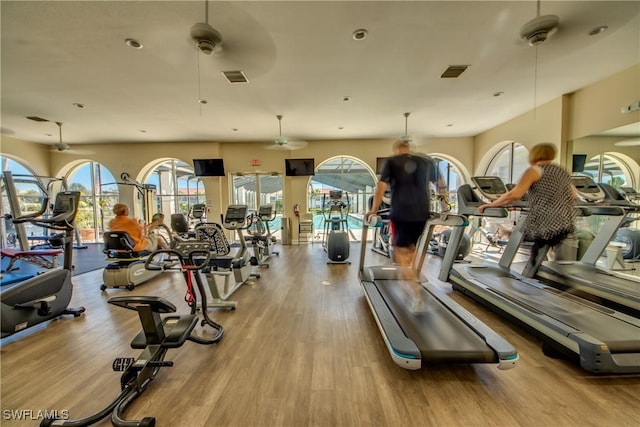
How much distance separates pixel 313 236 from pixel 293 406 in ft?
21.5

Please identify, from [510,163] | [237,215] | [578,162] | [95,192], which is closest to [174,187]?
[95,192]

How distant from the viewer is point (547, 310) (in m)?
2.42

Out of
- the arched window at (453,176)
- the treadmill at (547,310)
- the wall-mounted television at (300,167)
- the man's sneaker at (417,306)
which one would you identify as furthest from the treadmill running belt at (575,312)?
the wall-mounted television at (300,167)

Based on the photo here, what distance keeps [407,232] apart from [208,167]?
7108 millimetres

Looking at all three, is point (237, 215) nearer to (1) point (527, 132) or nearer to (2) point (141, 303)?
(2) point (141, 303)

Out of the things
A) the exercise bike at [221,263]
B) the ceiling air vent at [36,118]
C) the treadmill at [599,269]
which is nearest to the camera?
the treadmill at [599,269]

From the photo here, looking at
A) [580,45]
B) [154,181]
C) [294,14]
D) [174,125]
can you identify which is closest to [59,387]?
[294,14]

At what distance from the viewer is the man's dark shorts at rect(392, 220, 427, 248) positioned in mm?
2513

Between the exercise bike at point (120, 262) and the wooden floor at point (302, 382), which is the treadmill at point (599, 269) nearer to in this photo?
the wooden floor at point (302, 382)

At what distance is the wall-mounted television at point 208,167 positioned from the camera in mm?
7793

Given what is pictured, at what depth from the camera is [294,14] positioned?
254 centimetres

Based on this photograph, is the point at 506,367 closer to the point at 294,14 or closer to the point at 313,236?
the point at 294,14

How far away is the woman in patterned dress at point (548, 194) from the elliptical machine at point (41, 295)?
483 centimetres

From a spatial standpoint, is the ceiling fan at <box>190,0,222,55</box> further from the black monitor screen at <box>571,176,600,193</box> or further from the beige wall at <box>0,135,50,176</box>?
the beige wall at <box>0,135,50,176</box>
